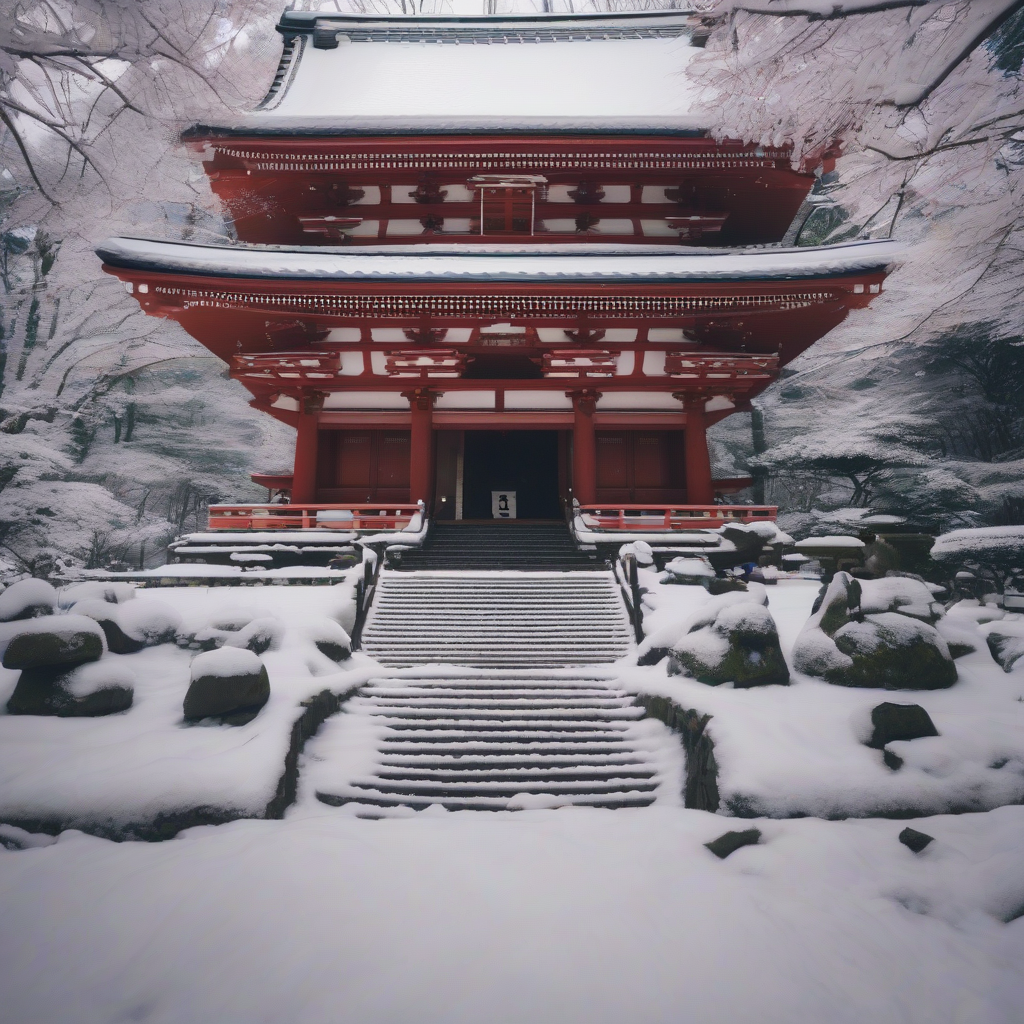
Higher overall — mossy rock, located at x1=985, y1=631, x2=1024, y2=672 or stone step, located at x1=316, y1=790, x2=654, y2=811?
mossy rock, located at x1=985, y1=631, x2=1024, y2=672

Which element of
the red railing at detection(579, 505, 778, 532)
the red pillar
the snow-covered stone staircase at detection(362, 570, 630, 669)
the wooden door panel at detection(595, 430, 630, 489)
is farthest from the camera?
the wooden door panel at detection(595, 430, 630, 489)

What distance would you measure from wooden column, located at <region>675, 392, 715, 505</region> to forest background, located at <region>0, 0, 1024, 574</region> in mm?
3268

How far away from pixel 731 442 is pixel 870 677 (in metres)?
23.1

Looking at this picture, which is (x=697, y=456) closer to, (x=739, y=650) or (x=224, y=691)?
(x=739, y=650)

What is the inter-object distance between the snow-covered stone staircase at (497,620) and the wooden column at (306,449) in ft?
14.5

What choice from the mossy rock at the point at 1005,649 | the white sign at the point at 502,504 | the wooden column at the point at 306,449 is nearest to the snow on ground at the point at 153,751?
the wooden column at the point at 306,449

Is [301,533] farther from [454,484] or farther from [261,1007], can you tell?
[261,1007]

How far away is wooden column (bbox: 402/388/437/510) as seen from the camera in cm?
1282

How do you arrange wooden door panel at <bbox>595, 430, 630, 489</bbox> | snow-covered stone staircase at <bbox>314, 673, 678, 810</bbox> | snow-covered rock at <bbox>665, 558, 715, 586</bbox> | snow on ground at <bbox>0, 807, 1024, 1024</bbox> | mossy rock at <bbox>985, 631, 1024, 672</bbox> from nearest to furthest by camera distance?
snow on ground at <bbox>0, 807, 1024, 1024</bbox> → snow-covered stone staircase at <bbox>314, 673, 678, 810</bbox> → mossy rock at <bbox>985, 631, 1024, 672</bbox> → snow-covered rock at <bbox>665, 558, 715, 586</bbox> → wooden door panel at <bbox>595, 430, 630, 489</bbox>

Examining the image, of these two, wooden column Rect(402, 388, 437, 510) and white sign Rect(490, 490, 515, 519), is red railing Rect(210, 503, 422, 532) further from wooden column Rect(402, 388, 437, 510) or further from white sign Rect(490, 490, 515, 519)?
white sign Rect(490, 490, 515, 519)

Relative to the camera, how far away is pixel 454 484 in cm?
1708

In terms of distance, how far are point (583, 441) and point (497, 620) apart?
5.61 m

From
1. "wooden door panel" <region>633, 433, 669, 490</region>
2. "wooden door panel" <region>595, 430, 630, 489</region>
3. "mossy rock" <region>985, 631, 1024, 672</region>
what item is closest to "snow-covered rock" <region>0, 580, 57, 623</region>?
"mossy rock" <region>985, 631, 1024, 672</region>

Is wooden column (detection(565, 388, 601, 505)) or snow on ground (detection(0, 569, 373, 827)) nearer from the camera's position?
snow on ground (detection(0, 569, 373, 827))
